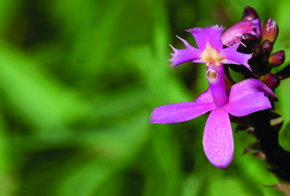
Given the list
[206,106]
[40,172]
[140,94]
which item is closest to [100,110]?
[140,94]

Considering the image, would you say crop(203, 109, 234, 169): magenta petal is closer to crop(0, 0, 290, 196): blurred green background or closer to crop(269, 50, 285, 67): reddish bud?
crop(269, 50, 285, 67): reddish bud

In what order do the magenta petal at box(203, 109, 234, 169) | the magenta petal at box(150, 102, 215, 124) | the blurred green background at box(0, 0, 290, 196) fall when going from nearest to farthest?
the magenta petal at box(203, 109, 234, 169), the magenta petal at box(150, 102, 215, 124), the blurred green background at box(0, 0, 290, 196)

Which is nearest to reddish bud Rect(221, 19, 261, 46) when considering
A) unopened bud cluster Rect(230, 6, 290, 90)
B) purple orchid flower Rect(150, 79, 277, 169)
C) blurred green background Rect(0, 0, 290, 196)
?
unopened bud cluster Rect(230, 6, 290, 90)

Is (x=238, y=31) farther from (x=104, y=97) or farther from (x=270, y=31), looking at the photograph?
(x=104, y=97)

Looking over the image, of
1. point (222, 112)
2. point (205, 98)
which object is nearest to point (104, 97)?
point (205, 98)

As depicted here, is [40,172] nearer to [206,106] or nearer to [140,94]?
[140,94]

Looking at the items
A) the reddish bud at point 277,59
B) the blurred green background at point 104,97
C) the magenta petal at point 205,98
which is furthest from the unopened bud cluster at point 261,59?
the blurred green background at point 104,97
